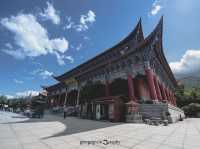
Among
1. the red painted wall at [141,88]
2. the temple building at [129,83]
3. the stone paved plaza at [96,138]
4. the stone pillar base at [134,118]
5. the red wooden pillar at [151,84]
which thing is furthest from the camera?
the red painted wall at [141,88]

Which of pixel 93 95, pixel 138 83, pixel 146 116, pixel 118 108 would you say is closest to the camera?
pixel 146 116

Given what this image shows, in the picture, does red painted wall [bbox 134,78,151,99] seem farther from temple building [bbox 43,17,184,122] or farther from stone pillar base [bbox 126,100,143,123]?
stone pillar base [bbox 126,100,143,123]

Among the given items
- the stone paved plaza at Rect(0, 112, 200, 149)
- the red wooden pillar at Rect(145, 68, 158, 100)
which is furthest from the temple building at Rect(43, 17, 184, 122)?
the stone paved plaza at Rect(0, 112, 200, 149)

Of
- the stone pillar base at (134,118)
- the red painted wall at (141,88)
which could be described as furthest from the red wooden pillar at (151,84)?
the red painted wall at (141,88)

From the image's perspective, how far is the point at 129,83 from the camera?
17688 mm

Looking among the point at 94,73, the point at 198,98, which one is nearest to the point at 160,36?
the point at 94,73

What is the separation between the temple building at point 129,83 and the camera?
45.7ft

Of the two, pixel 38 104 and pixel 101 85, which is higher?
pixel 101 85

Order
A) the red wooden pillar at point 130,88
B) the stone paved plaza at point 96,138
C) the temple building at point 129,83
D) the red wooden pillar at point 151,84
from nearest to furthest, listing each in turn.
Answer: the stone paved plaza at point 96,138 → the temple building at point 129,83 → the red wooden pillar at point 151,84 → the red wooden pillar at point 130,88

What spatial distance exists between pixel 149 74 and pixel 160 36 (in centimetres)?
1086

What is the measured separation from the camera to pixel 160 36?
76.7 ft

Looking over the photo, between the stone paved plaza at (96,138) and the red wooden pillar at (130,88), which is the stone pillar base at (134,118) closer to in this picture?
the red wooden pillar at (130,88)

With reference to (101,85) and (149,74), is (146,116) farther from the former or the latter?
(101,85)

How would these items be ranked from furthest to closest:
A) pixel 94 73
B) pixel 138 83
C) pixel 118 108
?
pixel 94 73, pixel 138 83, pixel 118 108
